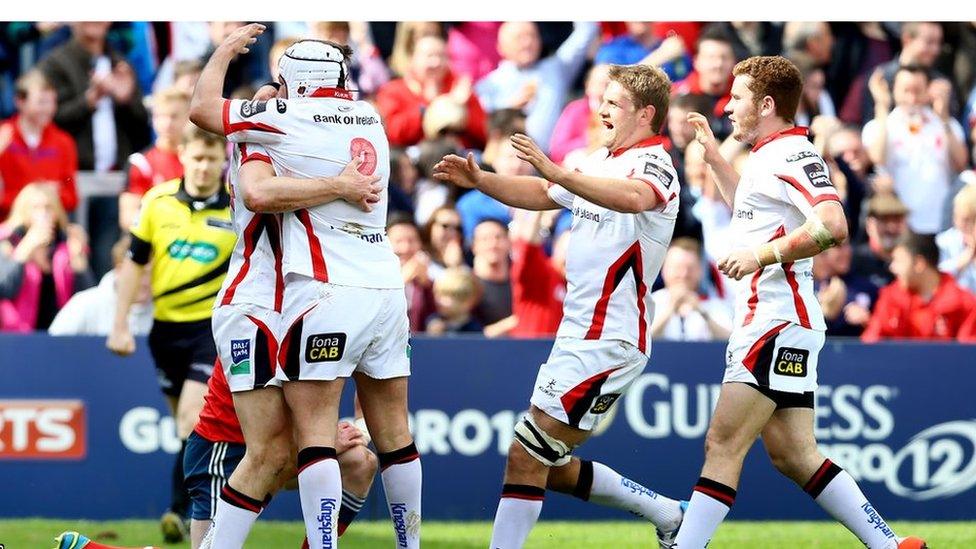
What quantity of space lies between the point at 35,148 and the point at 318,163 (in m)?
6.20

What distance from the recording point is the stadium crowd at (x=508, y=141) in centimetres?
1103

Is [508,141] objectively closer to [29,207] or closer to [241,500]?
[29,207]

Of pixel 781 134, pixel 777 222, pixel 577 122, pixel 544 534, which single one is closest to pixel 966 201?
pixel 577 122

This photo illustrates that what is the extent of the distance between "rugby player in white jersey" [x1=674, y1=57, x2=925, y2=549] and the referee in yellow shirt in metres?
3.11

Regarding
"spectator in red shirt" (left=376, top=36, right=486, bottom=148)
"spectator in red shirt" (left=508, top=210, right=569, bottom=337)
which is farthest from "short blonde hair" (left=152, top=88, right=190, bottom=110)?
"spectator in red shirt" (left=508, top=210, right=569, bottom=337)

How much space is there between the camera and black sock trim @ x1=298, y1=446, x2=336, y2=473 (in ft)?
20.3

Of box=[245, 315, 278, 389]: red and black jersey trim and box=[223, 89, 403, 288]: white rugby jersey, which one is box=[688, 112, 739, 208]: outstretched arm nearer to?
box=[223, 89, 403, 288]: white rugby jersey

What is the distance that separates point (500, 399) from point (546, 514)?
76 cm

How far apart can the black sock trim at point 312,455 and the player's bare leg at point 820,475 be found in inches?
76.6

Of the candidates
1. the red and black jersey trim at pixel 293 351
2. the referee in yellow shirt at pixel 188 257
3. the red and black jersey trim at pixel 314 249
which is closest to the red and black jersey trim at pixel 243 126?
the red and black jersey trim at pixel 314 249

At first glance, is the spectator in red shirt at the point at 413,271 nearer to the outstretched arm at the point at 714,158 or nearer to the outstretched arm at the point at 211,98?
the outstretched arm at the point at 714,158

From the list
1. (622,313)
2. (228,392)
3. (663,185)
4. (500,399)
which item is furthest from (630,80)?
(500,399)

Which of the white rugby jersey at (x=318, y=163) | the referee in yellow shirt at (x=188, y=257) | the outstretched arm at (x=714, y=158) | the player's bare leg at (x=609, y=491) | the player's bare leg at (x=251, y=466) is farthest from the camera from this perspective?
the referee in yellow shirt at (x=188, y=257)
